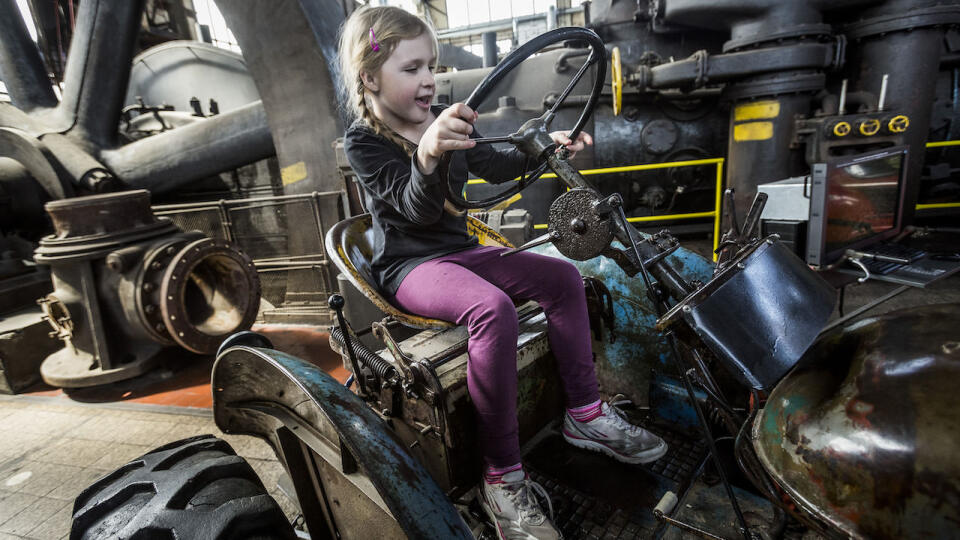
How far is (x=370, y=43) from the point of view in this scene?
1440 millimetres

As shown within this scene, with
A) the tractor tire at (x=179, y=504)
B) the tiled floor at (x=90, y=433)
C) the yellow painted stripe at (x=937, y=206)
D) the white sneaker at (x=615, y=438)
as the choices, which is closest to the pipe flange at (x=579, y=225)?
the white sneaker at (x=615, y=438)

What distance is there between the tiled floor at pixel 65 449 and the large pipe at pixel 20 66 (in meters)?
3.42

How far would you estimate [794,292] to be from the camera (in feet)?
3.22

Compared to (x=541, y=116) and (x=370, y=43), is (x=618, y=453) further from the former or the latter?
(x=370, y=43)

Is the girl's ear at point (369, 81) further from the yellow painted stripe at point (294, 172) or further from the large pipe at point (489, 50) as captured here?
the large pipe at point (489, 50)

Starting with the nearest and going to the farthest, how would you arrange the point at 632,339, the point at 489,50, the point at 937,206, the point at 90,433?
1. the point at 632,339
2. the point at 90,433
3. the point at 937,206
4. the point at 489,50

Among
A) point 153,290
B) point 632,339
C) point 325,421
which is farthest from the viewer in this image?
point 153,290

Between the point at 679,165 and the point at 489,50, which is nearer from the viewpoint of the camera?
the point at 679,165

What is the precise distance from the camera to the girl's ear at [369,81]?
4.93 feet

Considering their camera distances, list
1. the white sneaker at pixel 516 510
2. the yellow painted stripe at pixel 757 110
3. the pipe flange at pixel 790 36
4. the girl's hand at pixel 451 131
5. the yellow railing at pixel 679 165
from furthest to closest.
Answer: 1. the yellow railing at pixel 679 165
2. the yellow painted stripe at pixel 757 110
3. the pipe flange at pixel 790 36
4. the white sneaker at pixel 516 510
5. the girl's hand at pixel 451 131

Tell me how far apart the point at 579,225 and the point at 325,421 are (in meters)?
0.76

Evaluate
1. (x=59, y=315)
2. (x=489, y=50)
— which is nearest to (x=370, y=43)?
(x=59, y=315)

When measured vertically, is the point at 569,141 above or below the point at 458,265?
above

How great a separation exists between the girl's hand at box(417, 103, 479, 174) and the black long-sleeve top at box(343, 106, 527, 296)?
0.19 metres
